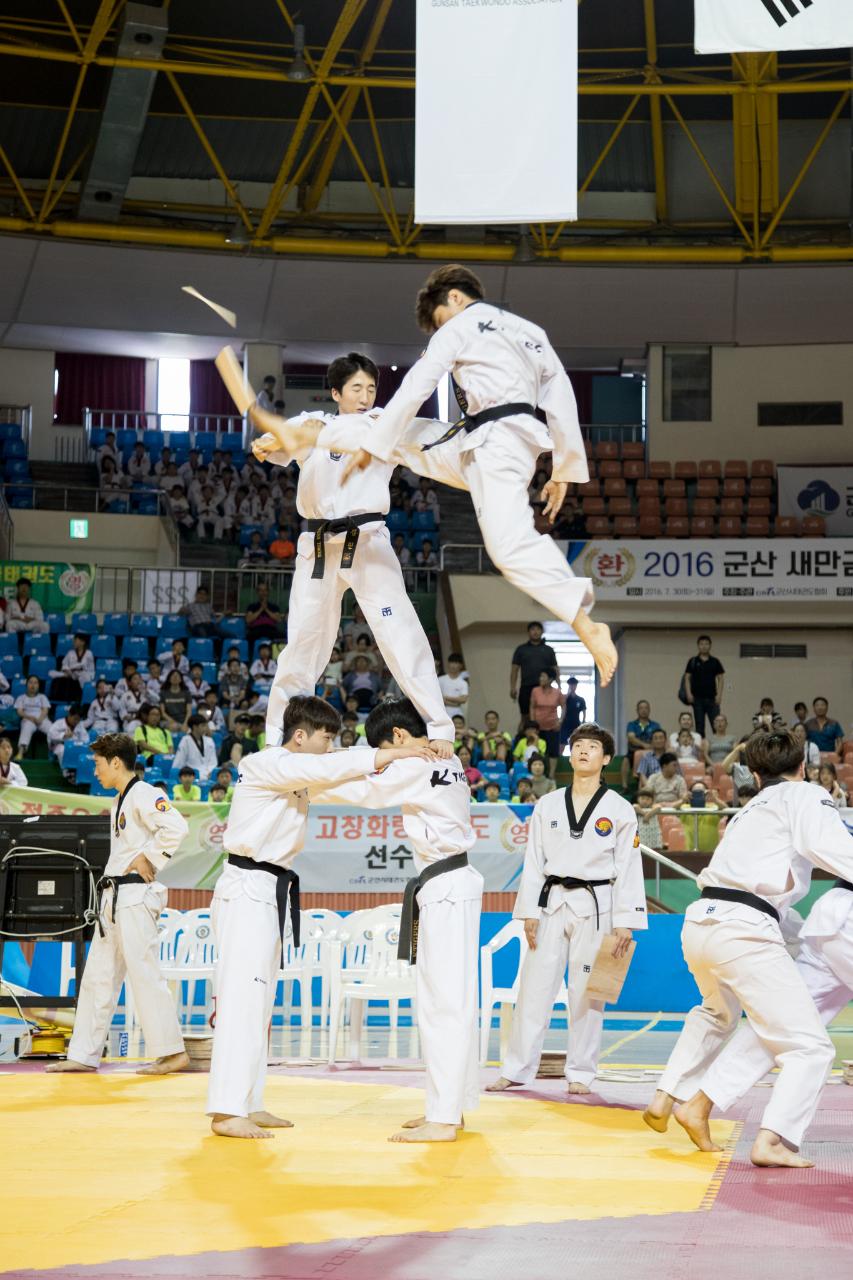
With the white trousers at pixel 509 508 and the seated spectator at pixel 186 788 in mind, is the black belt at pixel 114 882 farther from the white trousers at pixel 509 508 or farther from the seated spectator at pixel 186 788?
the seated spectator at pixel 186 788

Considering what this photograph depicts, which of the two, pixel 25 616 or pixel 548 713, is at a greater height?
pixel 25 616

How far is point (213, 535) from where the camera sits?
2147cm

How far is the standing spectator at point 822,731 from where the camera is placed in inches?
665

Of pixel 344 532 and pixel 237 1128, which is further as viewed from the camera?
pixel 344 532

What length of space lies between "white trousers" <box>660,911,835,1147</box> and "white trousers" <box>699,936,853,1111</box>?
0.08 meters

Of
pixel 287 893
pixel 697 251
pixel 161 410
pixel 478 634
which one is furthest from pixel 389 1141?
pixel 161 410

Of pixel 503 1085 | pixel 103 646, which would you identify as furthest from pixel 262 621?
pixel 503 1085

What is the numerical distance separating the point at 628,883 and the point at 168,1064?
2.65 metres

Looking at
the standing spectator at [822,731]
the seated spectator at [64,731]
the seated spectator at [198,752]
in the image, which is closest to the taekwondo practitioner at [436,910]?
the seated spectator at [198,752]

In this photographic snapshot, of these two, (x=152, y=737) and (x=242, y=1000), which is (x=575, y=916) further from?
(x=152, y=737)

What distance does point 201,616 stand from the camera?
59.9ft

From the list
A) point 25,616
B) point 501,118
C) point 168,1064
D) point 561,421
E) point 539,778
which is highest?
point 501,118

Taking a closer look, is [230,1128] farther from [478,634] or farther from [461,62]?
[478,634]

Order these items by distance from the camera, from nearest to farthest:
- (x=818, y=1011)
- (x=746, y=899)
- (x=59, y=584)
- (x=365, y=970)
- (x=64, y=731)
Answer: (x=746, y=899)
(x=818, y=1011)
(x=365, y=970)
(x=64, y=731)
(x=59, y=584)
